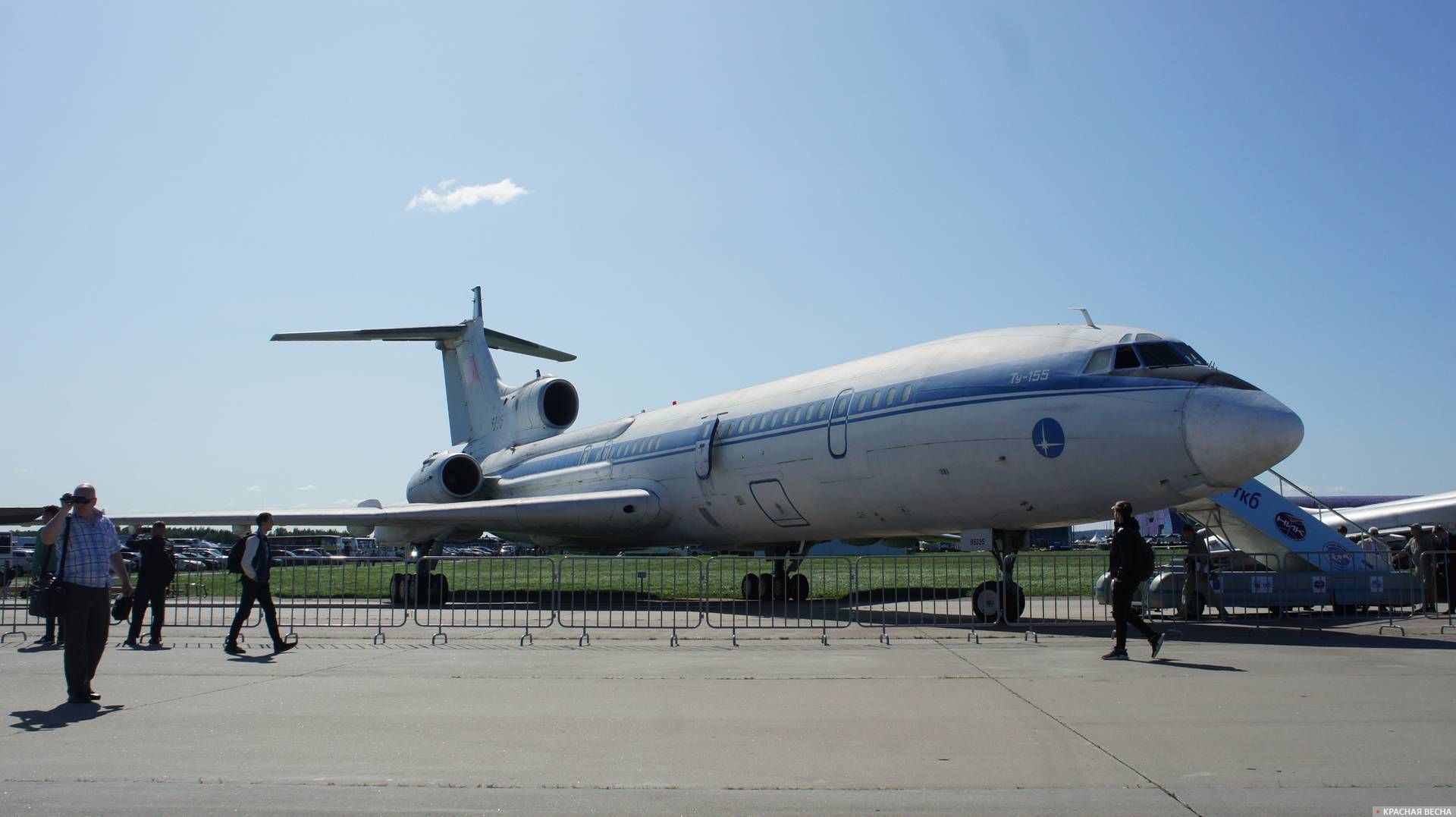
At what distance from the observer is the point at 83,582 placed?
8.26 metres

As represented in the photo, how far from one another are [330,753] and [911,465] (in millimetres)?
9844

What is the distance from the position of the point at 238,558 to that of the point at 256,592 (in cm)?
50

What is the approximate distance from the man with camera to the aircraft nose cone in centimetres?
1030

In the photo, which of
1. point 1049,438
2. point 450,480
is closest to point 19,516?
point 450,480

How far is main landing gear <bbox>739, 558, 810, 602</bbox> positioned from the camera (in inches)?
813

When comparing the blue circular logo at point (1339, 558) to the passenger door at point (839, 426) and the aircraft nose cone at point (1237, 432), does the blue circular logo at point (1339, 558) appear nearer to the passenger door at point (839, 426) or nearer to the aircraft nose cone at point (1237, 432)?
the aircraft nose cone at point (1237, 432)

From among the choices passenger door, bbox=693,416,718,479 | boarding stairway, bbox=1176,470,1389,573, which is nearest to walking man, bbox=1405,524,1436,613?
boarding stairway, bbox=1176,470,1389,573

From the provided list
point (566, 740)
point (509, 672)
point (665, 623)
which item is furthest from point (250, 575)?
point (566, 740)

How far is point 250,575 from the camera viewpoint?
1177 centimetres

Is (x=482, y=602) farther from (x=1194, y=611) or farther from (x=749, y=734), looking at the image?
(x=749, y=734)

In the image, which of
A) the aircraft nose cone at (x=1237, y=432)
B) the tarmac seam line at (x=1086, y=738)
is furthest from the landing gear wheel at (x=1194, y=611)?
the tarmac seam line at (x=1086, y=738)

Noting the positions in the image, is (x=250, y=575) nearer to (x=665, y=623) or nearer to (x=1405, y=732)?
(x=665, y=623)

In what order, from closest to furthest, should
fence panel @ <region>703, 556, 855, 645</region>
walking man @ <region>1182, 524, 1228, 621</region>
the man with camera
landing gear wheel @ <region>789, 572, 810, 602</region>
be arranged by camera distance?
the man with camera → walking man @ <region>1182, 524, 1228, 621</region> → fence panel @ <region>703, 556, 855, 645</region> → landing gear wheel @ <region>789, 572, 810, 602</region>

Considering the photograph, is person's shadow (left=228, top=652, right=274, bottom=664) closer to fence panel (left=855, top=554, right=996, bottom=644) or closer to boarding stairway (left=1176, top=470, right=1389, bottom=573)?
fence panel (left=855, top=554, right=996, bottom=644)
